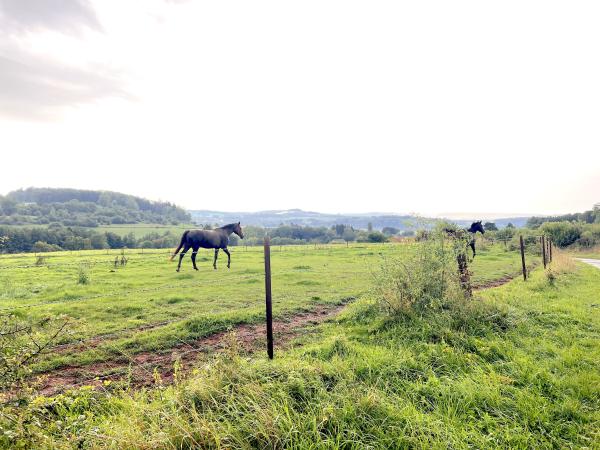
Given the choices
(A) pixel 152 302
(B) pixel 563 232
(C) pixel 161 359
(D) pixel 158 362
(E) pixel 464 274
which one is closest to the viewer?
(D) pixel 158 362

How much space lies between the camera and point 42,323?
3070 millimetres

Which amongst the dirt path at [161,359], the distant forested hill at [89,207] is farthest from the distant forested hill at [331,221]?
the distant forested hill at [89,207]

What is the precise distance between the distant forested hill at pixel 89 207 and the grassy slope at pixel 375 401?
7742 cm

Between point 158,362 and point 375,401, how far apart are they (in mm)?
3750

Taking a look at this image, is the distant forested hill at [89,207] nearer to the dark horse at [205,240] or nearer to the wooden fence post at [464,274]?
the dark horse at [205,240]

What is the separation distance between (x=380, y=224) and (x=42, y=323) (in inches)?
3213

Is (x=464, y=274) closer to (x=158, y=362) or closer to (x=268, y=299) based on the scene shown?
(x=268, y=299)

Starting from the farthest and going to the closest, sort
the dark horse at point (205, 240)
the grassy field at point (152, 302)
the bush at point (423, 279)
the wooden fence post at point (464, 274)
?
the dark horse at point (205, 240) < the wooden fence post at point (464, 274) < the bush at point (423, 279) < the grassy field at point (152, 302)

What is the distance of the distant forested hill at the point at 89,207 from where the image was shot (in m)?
72.4

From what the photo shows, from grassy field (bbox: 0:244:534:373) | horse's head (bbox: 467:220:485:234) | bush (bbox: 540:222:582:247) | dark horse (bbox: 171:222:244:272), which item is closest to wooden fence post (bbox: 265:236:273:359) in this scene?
grassy field (bbox: 0:244:534:373)

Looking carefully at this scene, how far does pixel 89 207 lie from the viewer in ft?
314

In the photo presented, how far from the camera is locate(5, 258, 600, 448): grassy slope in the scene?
300 centimetres

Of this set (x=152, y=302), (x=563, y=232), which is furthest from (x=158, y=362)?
(x=563, y=232)

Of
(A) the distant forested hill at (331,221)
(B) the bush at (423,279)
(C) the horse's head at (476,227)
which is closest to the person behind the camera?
(B) the bush at (423,279)
